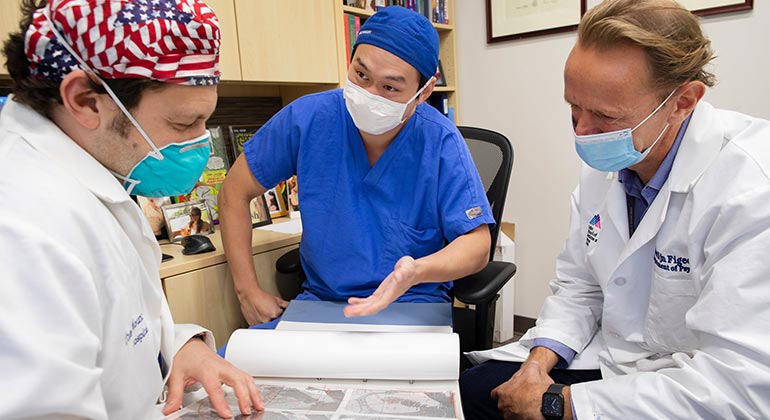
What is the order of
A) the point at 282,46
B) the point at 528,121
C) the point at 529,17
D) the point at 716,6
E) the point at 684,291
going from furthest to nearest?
the point at 528,121
the point at 529,17
the point at 716,6
the point at 282,46
the point at 684,291

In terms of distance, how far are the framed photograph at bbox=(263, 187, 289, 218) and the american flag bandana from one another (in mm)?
1208

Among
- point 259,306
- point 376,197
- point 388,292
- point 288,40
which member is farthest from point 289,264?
point 288,40

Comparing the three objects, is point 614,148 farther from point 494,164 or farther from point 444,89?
point 444,89

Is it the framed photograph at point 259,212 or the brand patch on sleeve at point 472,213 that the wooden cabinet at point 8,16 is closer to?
the framed photograph at point 259,212

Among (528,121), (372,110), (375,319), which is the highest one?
(372,110)

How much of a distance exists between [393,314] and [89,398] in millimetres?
705

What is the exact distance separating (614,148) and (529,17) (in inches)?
64.0

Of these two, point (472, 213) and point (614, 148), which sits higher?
point (614, 148)

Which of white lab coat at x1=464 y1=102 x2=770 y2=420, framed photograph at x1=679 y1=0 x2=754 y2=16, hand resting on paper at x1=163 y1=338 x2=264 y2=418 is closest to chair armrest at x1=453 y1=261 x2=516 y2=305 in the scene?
white lab coat at x1=464 y1=102 x2=770 y2=420

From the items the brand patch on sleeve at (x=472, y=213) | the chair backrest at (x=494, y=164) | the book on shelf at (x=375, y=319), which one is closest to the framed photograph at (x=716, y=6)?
the chair backrest at (x=494, y=164)

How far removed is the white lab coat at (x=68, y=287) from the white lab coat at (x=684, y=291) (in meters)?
0.76

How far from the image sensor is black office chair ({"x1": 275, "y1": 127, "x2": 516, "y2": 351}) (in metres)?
1.26

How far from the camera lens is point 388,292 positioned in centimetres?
103

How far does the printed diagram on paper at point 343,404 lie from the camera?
0.82 meters
